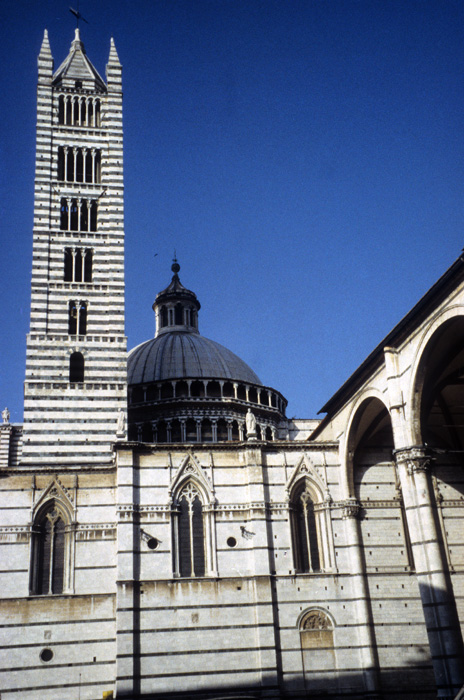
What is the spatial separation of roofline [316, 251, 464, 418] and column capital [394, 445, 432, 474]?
332cm

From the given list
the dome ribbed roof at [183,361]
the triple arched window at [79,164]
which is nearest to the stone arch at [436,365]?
the dome ribbed roof at [183,361]

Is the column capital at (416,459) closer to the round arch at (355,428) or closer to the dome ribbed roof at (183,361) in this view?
the round arch at (355,428)

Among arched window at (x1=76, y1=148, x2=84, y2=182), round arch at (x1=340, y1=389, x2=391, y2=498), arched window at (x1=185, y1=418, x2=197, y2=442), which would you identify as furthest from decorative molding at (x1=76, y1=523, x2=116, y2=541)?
arched window at (x1=76, y1=148, x2=84, y2=182)

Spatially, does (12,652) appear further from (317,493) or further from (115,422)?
(317,493)

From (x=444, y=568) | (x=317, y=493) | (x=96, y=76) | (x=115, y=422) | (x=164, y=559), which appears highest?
(x=96, y=76)

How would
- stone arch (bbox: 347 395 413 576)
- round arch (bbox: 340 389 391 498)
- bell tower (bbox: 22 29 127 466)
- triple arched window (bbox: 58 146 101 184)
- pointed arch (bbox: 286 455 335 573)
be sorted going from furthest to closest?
triple arched window (bbox: 58 146 101 184) → bell tower (bbox: 22 29 127 466) → round arch (bbox: 340 389 391 498) → stone arch (bbox: 347 395 413 576) → pointed arch (bbox: 286 455 335 573)

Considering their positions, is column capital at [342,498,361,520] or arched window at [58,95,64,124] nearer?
column capital at [342,498,361,520]

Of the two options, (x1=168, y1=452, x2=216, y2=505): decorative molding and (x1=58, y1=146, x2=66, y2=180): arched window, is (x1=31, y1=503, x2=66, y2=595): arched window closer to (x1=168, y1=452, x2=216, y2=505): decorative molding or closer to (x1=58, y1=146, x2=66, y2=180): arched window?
(x1=168, y1=452, x2=216, y2=505): decorative molding

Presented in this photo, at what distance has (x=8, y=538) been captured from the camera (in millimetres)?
25078

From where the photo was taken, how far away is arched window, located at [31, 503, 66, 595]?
24875 mm

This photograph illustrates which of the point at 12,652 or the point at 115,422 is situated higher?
the point at 115,422

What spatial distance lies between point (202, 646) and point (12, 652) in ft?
19.0

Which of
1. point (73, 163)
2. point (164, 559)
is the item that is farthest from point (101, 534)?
point (73, 163)

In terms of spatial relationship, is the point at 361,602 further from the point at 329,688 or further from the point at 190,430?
the point at 190,430
